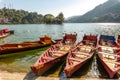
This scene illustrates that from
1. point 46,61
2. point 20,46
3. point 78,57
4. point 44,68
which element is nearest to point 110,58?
point 78,57

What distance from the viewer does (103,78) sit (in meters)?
16.3

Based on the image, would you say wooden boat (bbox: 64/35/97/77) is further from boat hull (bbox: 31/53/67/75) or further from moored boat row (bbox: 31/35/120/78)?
boat hull (bbox: 31/53/67/75)

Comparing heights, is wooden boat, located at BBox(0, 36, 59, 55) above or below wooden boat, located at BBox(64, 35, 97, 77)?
below

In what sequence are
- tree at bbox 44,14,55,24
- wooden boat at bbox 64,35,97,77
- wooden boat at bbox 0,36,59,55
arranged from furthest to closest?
tree at bbox 44,14,55,24
wooden boat at bbox 0,36,59,55
wooden boat at bbox 64,35,97,77

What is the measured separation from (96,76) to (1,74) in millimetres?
8371

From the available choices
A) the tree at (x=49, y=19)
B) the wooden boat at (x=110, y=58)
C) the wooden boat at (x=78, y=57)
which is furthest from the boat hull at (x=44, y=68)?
the tree at (x=49, y=19)

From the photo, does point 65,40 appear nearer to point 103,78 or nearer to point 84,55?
point 84,55

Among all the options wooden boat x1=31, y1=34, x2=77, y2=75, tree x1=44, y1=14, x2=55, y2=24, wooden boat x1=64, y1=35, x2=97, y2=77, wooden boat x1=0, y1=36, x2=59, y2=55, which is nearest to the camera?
wooden boat x1=64, y1=35, x2=97, y2=77

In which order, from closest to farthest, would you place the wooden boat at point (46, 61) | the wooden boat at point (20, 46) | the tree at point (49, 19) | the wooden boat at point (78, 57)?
the wooden boat at point (78, 57) < the wooden boat at point (46, 61) < the wooden boat at point (20, 46) < the tree at point (49, 19)

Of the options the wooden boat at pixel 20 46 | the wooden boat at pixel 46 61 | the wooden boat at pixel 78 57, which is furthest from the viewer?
the wooden boat at pixel 20 46

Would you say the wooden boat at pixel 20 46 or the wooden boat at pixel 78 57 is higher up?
the wooden boat at pixel 78 57

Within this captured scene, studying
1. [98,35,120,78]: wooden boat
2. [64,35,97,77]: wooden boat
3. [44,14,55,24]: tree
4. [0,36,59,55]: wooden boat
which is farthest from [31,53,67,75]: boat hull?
[44,14,55,24]: tree

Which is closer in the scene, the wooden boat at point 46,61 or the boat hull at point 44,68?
the boat hull at point 44,68

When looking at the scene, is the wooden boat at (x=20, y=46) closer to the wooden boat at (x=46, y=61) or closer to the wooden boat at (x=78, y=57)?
the wooden boat at (x=46, y=61)
